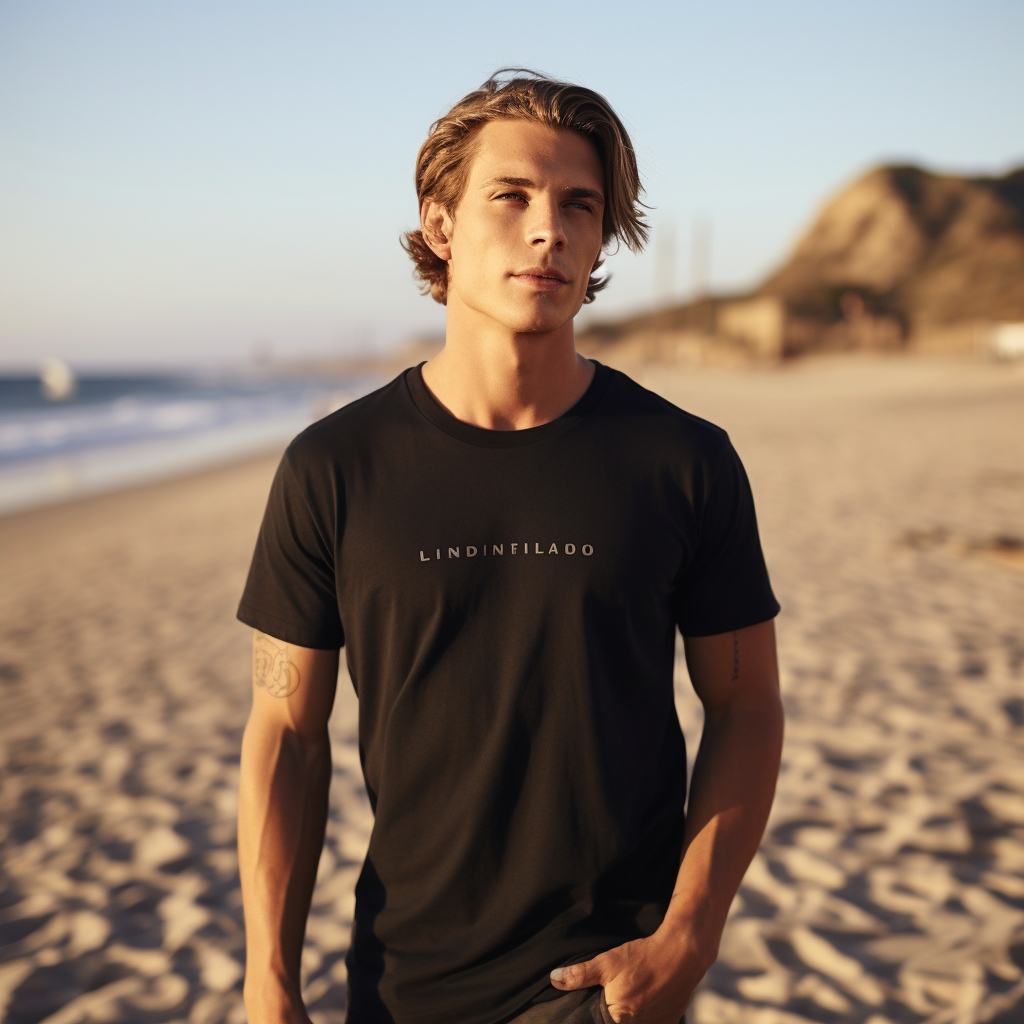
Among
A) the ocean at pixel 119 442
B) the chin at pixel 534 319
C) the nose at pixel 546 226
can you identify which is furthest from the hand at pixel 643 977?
the ocean at pixel 119 442

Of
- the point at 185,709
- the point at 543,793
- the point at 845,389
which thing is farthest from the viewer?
the point at 845,389

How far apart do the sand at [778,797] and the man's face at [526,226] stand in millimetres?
2523

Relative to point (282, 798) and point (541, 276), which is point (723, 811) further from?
point (541, 276)

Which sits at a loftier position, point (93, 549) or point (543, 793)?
point (543, 793)

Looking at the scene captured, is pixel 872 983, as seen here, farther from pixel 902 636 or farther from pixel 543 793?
pixel 902 636

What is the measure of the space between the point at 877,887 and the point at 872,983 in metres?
0.55

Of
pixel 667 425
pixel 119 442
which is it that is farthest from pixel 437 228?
pixel 119 442

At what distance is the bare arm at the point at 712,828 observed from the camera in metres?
1.41

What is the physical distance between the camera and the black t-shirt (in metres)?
1.46

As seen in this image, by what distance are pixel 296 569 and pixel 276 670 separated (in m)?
0.20

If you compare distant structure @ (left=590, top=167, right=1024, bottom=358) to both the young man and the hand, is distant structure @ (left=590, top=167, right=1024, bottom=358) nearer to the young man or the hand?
the young man

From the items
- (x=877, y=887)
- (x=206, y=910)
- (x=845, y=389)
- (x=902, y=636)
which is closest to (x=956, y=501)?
(x=902, y=636)

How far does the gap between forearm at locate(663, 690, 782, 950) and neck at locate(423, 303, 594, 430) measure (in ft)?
2.26

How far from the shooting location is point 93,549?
10711 mm
